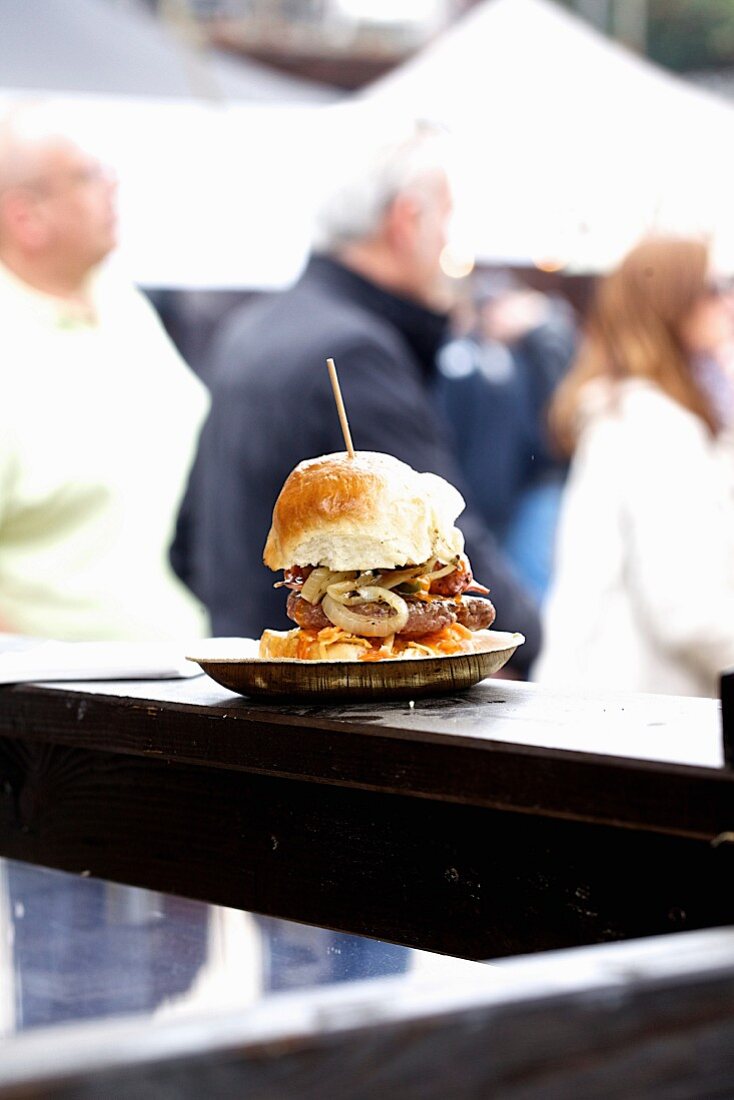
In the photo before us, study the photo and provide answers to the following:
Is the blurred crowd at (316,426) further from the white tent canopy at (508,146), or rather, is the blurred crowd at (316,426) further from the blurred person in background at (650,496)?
the white tent canopy at (508,146)

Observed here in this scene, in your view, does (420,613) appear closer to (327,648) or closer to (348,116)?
(327,648)

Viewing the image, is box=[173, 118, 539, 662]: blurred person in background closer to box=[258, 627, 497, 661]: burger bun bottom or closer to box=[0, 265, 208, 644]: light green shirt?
box=[0, 265, 208, 644]: light green shirt

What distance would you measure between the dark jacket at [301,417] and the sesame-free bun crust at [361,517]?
1.81 m

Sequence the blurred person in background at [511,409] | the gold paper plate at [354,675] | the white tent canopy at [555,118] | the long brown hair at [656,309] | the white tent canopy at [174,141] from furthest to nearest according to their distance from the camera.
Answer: the blurred person in background at [511,409], the white tent canopy at [555,118], the white tent canopy at [174,141], the long brown hair at [656,309], the gold paper plate at [354,675]

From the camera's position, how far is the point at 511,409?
5.68 m

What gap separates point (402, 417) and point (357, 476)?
6.30ft

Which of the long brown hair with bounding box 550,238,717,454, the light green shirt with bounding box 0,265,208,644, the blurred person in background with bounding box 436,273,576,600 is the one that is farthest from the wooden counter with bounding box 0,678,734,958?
the blurred person in background with bounding box 436,273,576,600

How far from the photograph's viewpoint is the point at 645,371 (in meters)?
3.96

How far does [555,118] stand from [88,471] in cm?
244

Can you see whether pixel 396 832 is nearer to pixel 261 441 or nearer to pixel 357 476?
pixel 357 476

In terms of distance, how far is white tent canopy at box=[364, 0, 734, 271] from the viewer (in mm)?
5250

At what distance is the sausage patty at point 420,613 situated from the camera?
1.69 metres

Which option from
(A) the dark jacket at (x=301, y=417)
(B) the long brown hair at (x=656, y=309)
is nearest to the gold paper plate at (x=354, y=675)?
(A) the dark jacket at (x=301, y=417)

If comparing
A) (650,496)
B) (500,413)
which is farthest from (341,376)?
(500,413)
